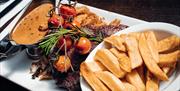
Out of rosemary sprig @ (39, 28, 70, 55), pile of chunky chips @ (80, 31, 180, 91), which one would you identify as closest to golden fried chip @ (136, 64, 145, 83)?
pile of chunky chips @ (80, 31, 180, 91)

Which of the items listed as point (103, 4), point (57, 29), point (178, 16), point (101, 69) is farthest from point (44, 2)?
point (178, 16)

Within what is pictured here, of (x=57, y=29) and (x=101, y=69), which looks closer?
(x=101, y=69)

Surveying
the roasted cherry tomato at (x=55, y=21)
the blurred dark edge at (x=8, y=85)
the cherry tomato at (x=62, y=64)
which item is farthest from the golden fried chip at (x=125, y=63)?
the blurred dark edge at (x=8, y=85)

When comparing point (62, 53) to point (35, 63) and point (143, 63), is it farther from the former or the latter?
point (143, 63)

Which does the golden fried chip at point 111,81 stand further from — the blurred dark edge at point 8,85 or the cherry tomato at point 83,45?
the blurred dark edge at point 8,85

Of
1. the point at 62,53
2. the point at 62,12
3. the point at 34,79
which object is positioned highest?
the point at 62,12

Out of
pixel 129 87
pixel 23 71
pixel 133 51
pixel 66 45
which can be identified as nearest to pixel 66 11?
pixel 66 45
